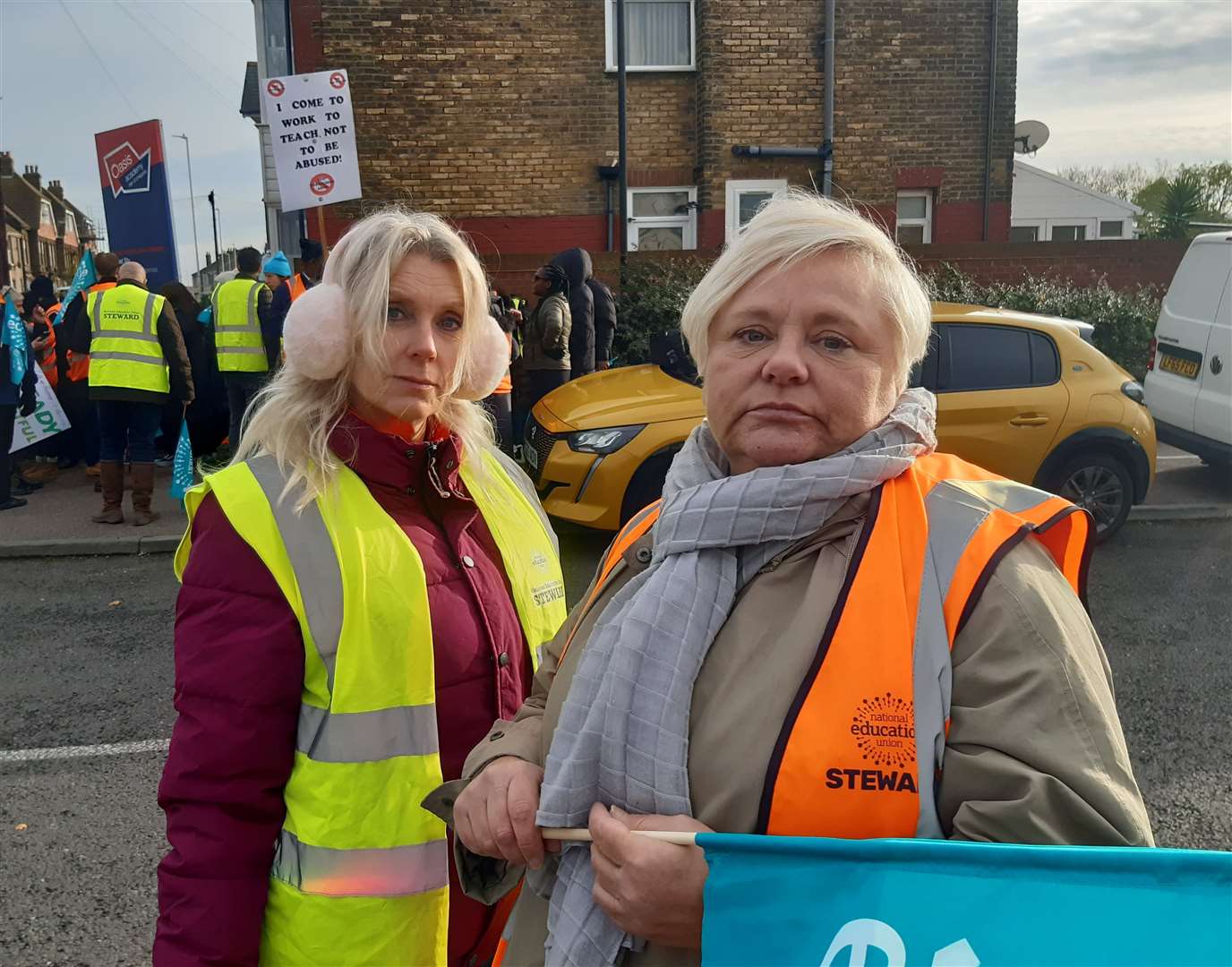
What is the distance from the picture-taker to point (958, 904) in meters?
1.13

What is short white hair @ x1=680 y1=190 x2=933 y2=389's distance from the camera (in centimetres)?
149

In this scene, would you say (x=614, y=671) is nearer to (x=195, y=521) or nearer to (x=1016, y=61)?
(x=195, y=521)

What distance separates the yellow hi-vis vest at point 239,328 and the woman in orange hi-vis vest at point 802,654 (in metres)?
8.68

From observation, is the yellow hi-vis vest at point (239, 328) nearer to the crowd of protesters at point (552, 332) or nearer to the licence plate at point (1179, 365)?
the crowd of protesters at point (552, 332)

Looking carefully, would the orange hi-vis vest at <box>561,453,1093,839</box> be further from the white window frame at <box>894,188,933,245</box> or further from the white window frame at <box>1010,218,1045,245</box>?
the white window frame at <box>1010,218,1045,245</box>

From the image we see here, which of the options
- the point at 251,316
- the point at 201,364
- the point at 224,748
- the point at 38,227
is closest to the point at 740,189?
the point at 251,316

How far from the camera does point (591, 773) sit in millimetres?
1378

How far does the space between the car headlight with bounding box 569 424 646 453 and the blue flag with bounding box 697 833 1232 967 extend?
18.8 feet

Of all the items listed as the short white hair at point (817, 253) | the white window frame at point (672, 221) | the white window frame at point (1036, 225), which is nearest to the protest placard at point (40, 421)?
the white window frame at point (672, 221)

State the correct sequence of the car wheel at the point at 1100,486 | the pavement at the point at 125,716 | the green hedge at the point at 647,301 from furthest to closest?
the green hedge at the point at 647,301
the car wheel at the point at 1100,486
the pavement at the point at 125,716

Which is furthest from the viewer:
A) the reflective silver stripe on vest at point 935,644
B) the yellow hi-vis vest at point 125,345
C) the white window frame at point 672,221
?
the white window frame at point 672,221

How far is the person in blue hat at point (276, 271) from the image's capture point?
1014 cm

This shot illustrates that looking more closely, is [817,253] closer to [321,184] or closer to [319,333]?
[319,333]

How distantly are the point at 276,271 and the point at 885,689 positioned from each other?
10034 mm
